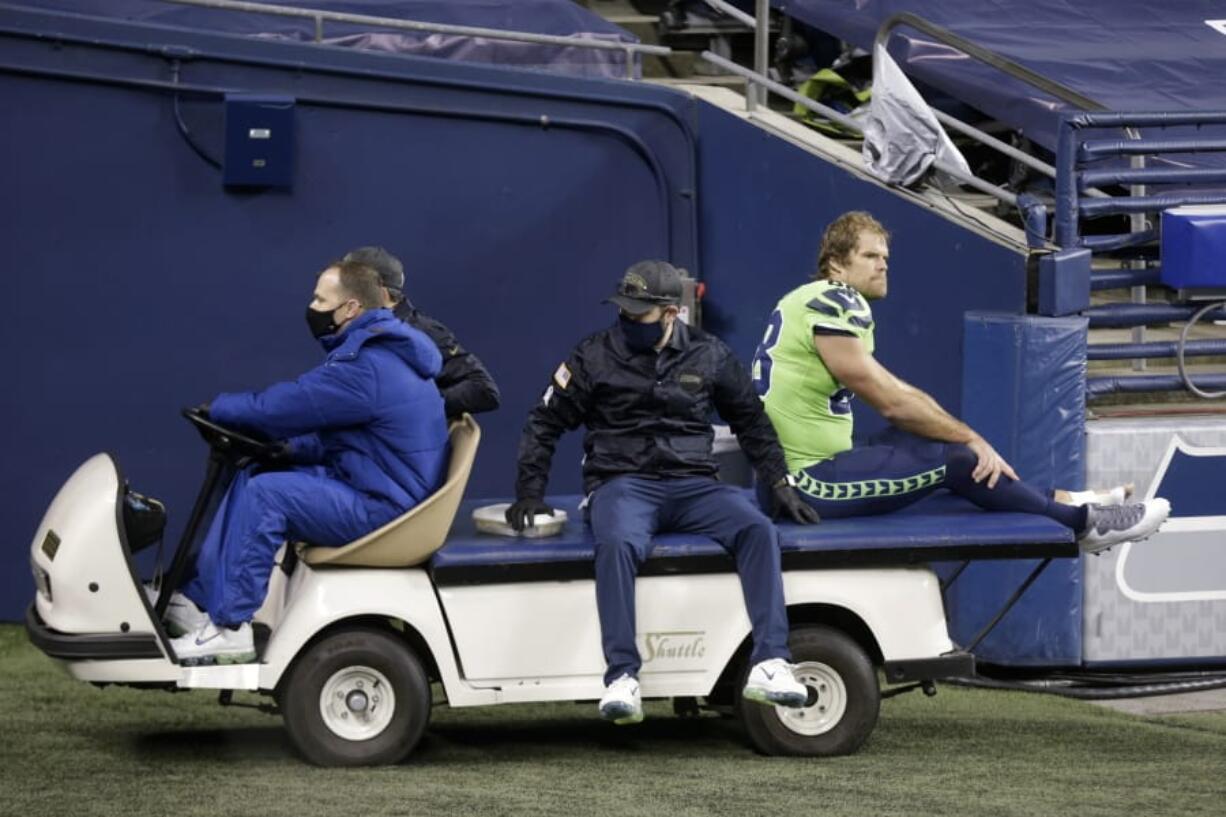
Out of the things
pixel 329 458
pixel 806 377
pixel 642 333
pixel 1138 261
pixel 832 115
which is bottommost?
pixel 329 458

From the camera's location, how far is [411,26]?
9.98 m

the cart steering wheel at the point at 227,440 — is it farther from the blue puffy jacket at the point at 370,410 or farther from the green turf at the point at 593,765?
the green turf at the point at 593,765

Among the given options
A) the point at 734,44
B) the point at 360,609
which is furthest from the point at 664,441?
the point at 734,44

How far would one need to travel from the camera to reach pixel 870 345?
7543mm

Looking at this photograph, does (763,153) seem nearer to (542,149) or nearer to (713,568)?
(542,149)

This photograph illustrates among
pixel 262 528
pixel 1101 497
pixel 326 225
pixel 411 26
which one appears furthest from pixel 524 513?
pixel 411 26

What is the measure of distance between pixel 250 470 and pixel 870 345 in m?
2.13

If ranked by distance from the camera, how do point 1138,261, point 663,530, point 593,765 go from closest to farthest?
point 593,765, point 663,530, point 1138,261

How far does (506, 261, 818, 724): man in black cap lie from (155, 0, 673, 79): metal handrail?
2969mm

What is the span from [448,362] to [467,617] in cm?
127

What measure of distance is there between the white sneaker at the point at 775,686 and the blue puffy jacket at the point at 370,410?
4.02 ft

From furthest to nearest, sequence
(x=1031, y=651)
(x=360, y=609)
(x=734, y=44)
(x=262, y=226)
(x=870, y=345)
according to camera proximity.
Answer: (x=734, y=44) < (x=262, y=226) < (x=1031, y=651) < (x=870, y=345) < (x=360, y=609)

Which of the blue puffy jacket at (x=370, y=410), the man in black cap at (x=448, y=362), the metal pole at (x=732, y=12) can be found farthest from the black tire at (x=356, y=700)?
the metal pole at (x=732, y=12)

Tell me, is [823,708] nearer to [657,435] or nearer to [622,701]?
[622,701]
